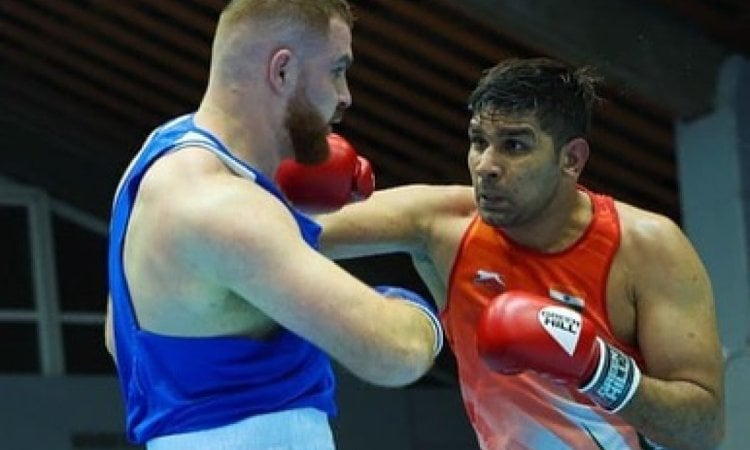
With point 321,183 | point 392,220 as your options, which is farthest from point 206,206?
point 392,220

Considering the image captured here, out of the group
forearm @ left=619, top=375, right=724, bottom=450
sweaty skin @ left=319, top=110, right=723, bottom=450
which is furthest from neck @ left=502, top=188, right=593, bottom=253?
forearm @ left=619, top=375, right=724, bottom=450

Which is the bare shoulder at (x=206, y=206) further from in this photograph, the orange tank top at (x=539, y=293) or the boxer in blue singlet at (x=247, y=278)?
the orange tank top at (x=539, y=293)

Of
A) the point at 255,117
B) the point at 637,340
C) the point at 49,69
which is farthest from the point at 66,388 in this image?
the point at 255,117

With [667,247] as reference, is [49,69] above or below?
below

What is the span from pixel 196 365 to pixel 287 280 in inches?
8.2

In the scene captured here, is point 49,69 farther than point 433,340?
Yes

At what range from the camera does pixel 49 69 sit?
26.1 feet

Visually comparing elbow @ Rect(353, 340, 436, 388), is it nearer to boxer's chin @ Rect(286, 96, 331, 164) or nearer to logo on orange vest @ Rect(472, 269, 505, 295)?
boxer's chin @ Rect(286, 96, 331, 164)

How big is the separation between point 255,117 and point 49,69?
6.06 meters

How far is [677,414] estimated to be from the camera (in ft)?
8.80

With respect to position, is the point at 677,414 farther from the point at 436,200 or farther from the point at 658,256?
the point at 436,200

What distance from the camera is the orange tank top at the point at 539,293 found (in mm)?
2881

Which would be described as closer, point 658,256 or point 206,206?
point 206,206

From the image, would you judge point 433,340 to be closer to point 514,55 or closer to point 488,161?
point 488,161
